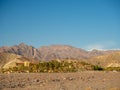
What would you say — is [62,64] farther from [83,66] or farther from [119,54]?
[119,54]

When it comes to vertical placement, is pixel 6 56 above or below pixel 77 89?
above

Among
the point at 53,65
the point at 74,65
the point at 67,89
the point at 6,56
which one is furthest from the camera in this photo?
the point at 6,56

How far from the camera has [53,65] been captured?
3157 inches

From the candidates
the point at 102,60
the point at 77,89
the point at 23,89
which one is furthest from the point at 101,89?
the point at 102,60

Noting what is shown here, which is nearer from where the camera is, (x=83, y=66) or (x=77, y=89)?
(x=77, y=89)

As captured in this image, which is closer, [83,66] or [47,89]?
[47,89]

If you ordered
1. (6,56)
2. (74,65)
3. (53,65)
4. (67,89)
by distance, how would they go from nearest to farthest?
(67,89) < (53,65) < (74,65) < (6,56)

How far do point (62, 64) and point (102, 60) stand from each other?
9617 cm

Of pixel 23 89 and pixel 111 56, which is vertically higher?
pixel 111 56

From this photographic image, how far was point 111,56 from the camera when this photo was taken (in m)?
179

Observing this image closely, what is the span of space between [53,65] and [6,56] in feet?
327

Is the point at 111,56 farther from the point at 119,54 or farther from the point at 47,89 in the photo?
the point at 47,89

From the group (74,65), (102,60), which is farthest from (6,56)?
(74,65)

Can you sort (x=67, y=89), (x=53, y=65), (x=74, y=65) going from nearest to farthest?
(x=67, y=89), (x=53, y=65), (x=74, y=65)
